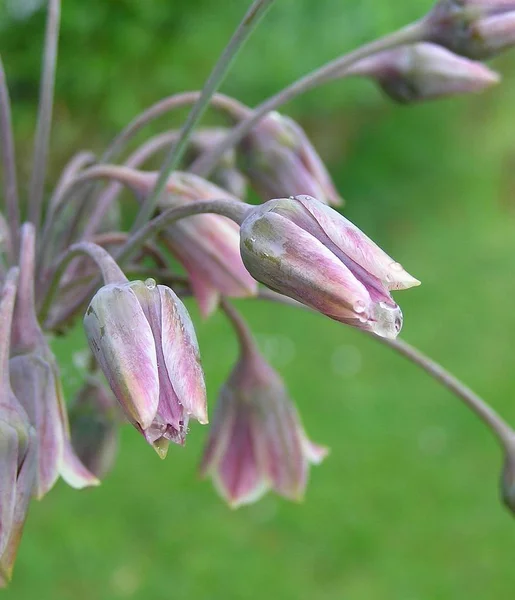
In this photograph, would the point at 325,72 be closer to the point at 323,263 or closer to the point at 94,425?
the point at 323,263

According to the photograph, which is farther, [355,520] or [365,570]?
[355,520]

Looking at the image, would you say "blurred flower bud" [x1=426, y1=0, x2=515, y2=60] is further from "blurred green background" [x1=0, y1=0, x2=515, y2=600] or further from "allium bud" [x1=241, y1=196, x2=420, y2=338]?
"blurred green background" [x1=0, y1=0, x2=515, y2=600]

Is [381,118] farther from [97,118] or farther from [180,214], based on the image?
[180,214]

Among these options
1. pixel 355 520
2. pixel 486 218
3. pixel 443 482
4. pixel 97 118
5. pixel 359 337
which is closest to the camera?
pixel 355 520

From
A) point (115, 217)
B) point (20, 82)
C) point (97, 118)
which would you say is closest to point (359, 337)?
point (97, 118)

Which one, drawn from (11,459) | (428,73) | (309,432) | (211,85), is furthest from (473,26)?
(309,432)

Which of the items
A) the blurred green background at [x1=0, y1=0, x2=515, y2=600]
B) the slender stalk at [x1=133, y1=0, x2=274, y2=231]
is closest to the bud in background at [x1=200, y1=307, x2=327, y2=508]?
the slender stalk at [x1=133, y1=0, x2=274, y2=231]

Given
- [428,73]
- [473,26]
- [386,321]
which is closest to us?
[386,321]
